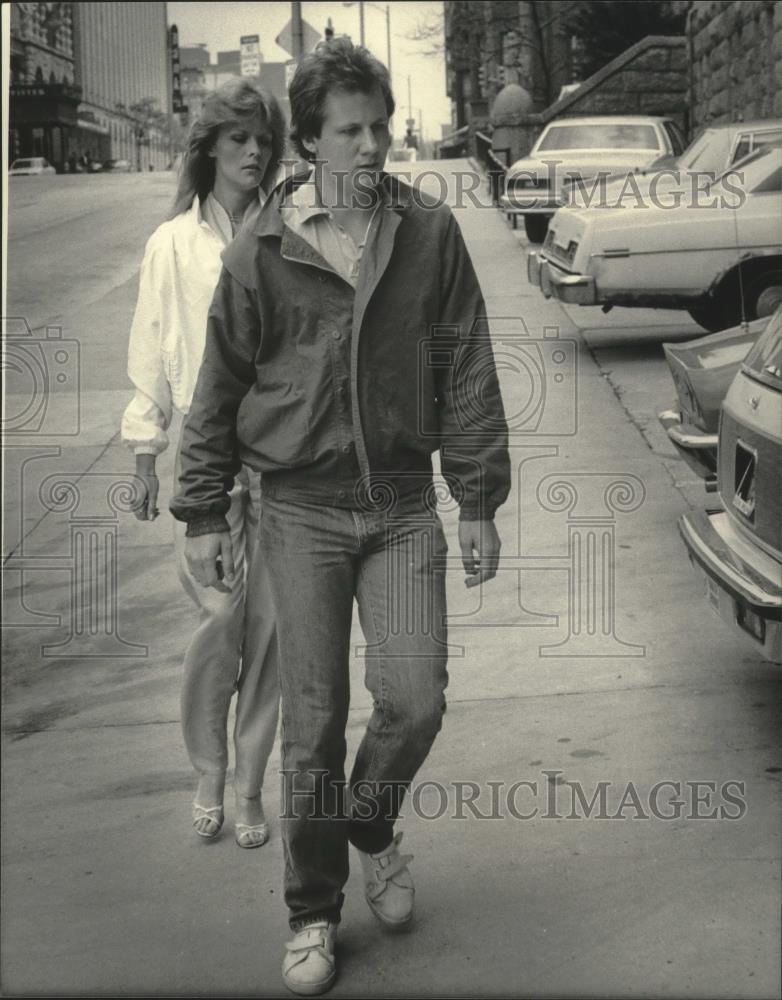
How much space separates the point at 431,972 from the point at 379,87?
5.94 feet

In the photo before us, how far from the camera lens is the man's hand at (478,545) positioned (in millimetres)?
3221

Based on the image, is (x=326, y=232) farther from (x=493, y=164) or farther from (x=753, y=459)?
(x=493, y=164)

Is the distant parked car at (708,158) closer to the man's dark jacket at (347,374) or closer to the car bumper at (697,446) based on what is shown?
the car bumper at (697,446)

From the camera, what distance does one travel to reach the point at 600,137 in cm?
1545

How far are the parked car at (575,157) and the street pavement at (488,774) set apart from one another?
486 centimetres

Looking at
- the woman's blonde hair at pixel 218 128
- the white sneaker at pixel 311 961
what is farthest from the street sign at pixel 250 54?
the white sneaker at pixel 311 961

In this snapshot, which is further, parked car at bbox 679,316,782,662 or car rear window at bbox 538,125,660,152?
car rear window at bbox 538,125,660,152

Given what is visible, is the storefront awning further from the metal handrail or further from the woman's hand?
the metal handrail

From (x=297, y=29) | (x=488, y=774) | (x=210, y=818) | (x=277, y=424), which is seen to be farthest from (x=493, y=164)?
(x=277, y=424)

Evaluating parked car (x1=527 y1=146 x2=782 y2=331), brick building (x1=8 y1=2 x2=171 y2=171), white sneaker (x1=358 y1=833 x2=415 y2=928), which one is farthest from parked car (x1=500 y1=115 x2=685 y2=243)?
white sneaker (x1=358 y1=833 x2=415 y2=928)

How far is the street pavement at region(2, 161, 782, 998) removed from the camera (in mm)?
3217

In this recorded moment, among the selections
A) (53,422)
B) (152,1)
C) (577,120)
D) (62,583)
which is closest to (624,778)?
(152,1)

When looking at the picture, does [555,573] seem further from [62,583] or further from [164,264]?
[164,264]

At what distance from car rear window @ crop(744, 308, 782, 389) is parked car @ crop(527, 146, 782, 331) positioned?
4733mm
